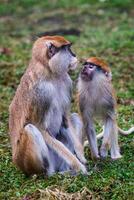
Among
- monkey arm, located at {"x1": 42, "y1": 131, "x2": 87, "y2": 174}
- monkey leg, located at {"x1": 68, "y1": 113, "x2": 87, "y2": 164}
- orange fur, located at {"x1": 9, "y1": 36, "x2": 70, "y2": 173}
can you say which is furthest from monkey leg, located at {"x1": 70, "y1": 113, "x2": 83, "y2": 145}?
orange fur, located at {"x1": 9, "y1": 36, "x2": 70, "y2": 173}

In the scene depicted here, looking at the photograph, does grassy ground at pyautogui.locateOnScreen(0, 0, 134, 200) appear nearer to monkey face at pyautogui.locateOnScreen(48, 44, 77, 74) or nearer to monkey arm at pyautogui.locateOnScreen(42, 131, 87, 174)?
monkey arm at pyautogui.locateOnScreen(42, 131, 87, 174)

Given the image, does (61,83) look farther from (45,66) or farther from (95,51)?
(95,51)

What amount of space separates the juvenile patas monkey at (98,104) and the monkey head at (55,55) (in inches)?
23.6

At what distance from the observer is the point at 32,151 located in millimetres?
6359

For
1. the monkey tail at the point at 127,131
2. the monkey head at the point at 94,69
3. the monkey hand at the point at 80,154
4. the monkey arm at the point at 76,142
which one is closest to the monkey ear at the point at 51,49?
the monkey head at the point at 94,69

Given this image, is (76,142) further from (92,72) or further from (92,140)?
(92,72)

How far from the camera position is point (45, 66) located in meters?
6.45

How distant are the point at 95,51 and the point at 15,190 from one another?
19.0 feet

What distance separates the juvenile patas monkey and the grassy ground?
216mm

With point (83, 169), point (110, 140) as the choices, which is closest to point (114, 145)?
point (110, 140)

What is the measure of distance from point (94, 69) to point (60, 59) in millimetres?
700

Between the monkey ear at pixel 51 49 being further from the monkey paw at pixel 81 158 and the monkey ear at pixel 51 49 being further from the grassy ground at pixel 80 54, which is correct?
the grassy ground at pixel 80 54

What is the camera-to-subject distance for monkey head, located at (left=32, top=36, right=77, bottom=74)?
6.43 m

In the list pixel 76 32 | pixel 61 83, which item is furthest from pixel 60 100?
pixel 76 32
